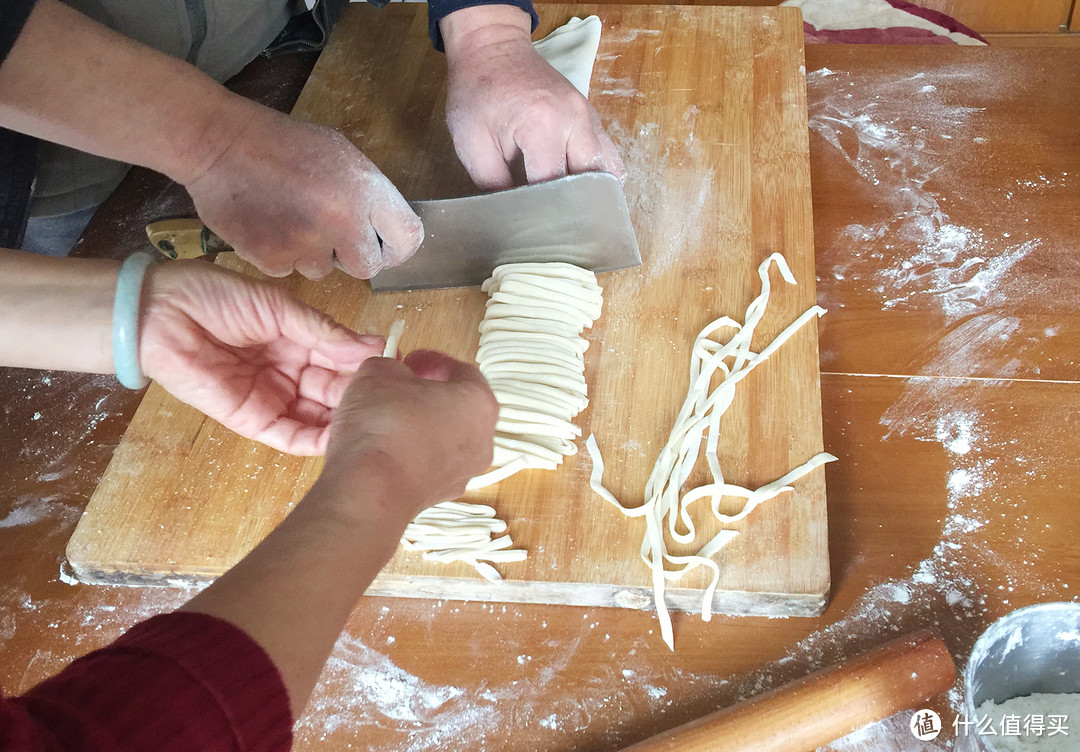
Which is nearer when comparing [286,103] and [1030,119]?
[1030,119]

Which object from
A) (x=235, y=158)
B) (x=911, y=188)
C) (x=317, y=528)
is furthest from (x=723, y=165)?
(x=317, y=528)

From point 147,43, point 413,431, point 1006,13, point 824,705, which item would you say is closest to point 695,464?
point 824,705

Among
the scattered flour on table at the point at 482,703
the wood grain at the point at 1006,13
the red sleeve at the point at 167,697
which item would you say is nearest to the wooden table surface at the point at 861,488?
the scattered flour on table at the point at 482,703

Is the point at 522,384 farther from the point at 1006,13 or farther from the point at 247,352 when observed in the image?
the point at 1006,13

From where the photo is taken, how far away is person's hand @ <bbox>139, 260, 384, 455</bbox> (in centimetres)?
108

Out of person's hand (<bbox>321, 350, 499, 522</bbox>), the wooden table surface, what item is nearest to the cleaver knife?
the wooden table surface

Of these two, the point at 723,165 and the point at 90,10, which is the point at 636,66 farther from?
the point at 90,10

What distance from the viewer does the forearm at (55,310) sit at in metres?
1.04

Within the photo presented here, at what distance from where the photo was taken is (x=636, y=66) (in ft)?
5.69

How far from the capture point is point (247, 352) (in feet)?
3.90

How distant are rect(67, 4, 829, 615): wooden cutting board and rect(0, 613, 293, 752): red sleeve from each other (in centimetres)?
49

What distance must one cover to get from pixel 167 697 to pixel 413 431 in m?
0.31

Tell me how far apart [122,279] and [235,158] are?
258 mm

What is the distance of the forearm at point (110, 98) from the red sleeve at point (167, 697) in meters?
0.80
